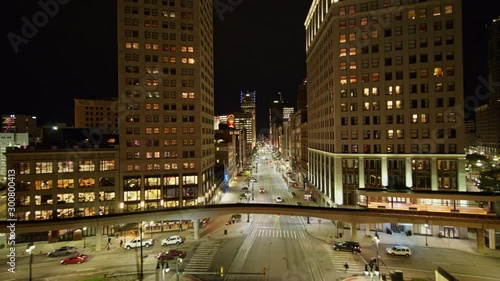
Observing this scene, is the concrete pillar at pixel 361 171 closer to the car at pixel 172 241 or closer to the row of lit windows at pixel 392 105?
the row of lit windows at pixel 392 105

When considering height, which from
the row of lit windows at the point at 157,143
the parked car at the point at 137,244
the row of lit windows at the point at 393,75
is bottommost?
the parked car at the point at 137,244

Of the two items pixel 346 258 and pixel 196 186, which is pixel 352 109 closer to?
pixel 346 258

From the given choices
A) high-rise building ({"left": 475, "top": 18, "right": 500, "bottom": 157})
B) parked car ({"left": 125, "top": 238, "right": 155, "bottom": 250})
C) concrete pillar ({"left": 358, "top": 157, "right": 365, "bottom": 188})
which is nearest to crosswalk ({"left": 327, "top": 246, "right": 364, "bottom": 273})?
concrete pillar ({"left": 358, "top": 157, "right": 365, "bottom": 188})

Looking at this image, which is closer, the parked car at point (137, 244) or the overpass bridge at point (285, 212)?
the overpass bridge at point (285, 212)

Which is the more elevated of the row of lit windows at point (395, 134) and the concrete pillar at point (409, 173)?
the row of lit windows at point (395, 134)

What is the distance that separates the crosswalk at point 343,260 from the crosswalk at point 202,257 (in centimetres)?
1773

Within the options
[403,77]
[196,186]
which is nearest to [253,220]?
[196,186]

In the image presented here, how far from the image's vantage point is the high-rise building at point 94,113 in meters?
161

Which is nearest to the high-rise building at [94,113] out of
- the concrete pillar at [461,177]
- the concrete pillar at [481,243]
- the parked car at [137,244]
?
the parked car at [137,244]

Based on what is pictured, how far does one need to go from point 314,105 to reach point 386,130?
102 ft

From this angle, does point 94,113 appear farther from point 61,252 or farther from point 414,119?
point 414,119

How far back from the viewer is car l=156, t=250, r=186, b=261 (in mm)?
40688

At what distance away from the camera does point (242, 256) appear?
1655 inches

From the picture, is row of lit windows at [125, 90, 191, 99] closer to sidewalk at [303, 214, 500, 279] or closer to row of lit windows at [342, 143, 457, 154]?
row of lit windows at [342, 143, 457, 154]
